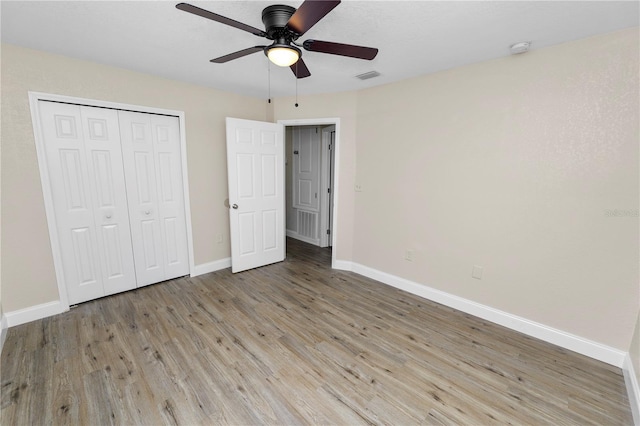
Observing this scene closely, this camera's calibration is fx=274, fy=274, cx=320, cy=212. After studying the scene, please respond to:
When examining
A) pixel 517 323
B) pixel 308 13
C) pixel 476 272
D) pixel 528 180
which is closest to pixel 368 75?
pixel 308 13

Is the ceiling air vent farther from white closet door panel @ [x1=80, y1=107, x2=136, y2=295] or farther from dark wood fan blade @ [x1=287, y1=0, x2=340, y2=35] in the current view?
white closet door panel @ [x1=80, y1=107, x2=136, y2=295]

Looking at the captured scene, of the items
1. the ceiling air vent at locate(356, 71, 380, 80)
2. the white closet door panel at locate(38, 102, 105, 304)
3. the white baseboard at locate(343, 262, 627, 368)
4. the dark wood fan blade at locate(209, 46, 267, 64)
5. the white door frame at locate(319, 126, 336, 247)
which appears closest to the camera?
the dark wood fan blade at locate(209, 46, 267, 64)

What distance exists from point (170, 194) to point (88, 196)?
2.58 feet

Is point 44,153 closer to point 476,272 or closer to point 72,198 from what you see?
point 72,198

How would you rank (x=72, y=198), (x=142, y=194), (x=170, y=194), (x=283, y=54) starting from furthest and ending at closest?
(x=170, y=194), (x=142, y=194), (x=72, y=198), (x=283, y=54)

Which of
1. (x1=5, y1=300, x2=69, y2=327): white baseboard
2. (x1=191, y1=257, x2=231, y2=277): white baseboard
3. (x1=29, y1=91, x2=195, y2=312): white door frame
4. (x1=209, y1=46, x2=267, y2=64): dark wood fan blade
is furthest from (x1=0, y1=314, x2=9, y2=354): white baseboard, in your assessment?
(x1=209, y1=46, x2=267, y2=64): dark wood fan blade

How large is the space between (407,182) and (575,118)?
1.49 m

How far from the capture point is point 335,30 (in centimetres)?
203

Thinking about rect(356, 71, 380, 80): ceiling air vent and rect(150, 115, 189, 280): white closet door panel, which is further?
rect(150, 115, 189, 280): white closet door panel

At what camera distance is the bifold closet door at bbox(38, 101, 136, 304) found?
2637 millimetres

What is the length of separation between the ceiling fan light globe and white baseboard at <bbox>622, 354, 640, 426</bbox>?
9.96 feet

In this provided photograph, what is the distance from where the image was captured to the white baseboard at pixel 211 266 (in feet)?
12.1

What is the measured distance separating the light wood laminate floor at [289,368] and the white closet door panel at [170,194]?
622mm

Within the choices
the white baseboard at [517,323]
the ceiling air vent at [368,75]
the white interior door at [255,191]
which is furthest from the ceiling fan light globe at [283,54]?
the white baseboard at [517,323]
